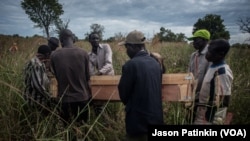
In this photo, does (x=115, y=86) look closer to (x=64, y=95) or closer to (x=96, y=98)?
(x=96, y=98)

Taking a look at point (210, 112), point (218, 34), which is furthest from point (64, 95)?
point (218, 34)

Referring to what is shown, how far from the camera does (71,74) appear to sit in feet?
10.9

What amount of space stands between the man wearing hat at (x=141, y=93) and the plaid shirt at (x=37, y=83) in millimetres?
1141

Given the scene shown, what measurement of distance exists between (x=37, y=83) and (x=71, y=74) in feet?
1.37

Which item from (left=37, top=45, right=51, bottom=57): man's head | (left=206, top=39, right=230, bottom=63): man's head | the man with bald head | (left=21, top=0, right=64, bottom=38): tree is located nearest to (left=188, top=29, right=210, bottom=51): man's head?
(left=206, top=39, right=230, bottom=63): man's head

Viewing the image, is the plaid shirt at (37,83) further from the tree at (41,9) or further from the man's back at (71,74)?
the tree at (41,9)

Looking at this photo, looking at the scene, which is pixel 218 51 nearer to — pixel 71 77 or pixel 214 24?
pixel 71 77

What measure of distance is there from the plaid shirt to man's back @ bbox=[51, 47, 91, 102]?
0.16 meters

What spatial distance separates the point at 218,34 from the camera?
37.0 m

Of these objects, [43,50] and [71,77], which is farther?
[43,50]

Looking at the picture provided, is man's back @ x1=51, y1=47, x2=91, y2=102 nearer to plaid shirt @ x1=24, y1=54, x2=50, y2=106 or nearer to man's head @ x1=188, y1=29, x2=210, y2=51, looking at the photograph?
plaid shirt @ x1=24, y1=54, x2=50, y2=106

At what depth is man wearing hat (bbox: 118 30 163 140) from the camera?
261 centimetres

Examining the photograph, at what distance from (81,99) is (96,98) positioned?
194mm

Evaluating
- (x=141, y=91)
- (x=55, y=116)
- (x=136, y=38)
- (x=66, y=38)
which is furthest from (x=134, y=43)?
(x=55, y=116)
